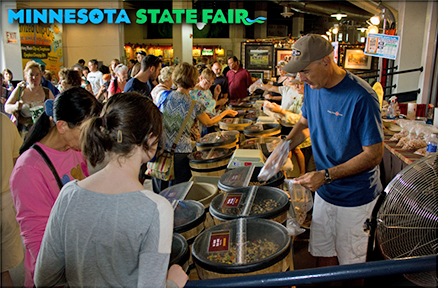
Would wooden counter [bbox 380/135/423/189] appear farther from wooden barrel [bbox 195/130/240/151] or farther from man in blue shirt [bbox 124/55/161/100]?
man in blue shirt [bbox 124/55/161/100]

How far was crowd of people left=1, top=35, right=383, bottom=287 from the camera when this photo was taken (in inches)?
41.3

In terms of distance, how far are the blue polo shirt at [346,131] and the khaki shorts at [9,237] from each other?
2.18 meters

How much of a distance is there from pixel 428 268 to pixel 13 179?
1.82 m

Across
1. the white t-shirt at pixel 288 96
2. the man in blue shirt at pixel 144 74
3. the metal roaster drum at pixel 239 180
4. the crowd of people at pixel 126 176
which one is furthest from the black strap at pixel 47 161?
the white t-shirt at pixel 288 96

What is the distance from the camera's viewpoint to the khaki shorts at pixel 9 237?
2.22 metres

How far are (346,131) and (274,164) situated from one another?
58 centimetres

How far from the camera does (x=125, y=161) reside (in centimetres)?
115

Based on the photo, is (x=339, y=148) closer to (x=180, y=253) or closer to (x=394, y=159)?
(x=180, y=253)

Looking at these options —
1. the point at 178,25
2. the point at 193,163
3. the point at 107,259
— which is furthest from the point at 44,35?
the point at 107,259

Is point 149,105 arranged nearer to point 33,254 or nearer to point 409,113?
point 33,254

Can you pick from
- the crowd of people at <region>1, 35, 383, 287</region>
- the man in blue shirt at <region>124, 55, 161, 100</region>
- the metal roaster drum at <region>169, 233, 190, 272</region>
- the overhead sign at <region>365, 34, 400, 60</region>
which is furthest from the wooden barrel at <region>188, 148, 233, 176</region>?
the overhead sign at <region>365, 34, 400, 60</region>

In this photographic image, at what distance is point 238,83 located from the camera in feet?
26.8

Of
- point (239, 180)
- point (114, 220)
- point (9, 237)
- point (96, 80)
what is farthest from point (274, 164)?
point (96, 80)

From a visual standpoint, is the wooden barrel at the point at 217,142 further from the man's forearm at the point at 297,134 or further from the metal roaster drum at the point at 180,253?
the metal roaster drum at the point at 180,253
